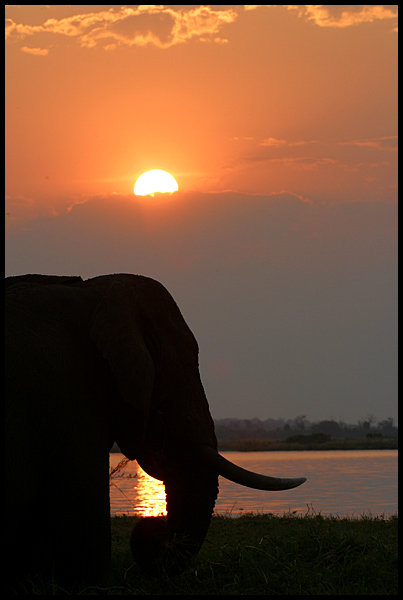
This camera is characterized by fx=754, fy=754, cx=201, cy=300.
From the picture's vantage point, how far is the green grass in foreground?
616cm

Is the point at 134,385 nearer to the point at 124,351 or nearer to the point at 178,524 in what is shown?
the point at 124,351

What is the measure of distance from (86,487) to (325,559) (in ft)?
9.00

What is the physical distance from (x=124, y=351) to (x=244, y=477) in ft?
5.39

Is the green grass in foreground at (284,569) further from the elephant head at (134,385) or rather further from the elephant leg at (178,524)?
the elephant head at (134,385)

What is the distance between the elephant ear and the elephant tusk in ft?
2.83

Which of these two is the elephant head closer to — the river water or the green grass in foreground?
the green grass in foreground

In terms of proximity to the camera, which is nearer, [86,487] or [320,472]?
[86,487]

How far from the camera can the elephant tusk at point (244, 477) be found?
6.65 metres

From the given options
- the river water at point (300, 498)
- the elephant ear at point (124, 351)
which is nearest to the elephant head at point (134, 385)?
the elephant ear at point (124, 351)

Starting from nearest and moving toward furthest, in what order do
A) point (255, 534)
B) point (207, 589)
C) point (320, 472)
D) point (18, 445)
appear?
point (18, 445) → point (207, 589) → point (255, 534) → point (320, 472)

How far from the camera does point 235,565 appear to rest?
22.6 ft

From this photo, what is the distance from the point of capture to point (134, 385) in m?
6.11
